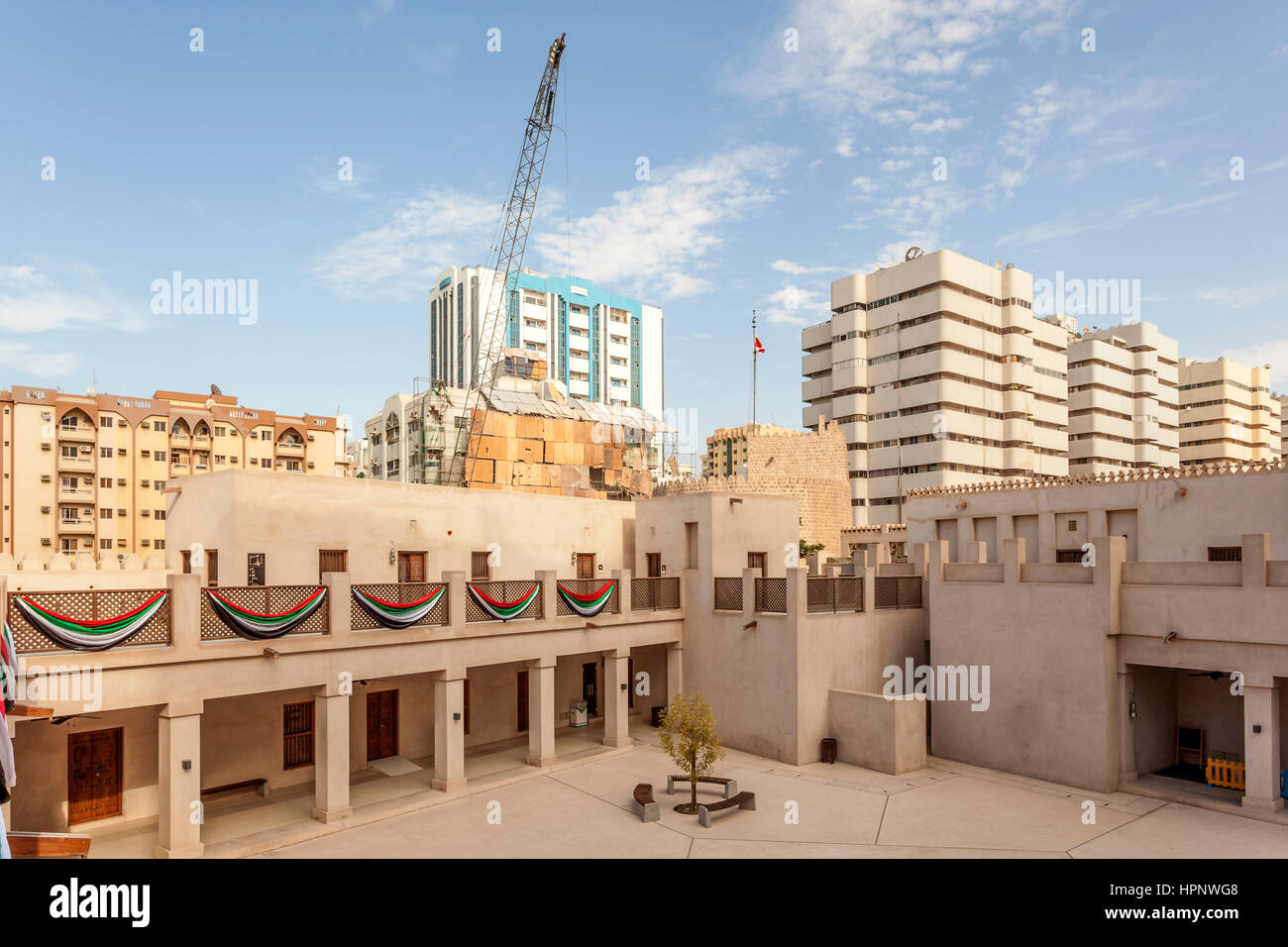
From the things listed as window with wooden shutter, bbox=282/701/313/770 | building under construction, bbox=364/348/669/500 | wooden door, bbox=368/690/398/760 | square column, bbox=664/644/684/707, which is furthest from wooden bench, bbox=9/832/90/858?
building under construction, bbox=364/348/669/500

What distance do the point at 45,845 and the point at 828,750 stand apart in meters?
20.7

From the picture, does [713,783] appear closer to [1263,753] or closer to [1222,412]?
[1263,753]

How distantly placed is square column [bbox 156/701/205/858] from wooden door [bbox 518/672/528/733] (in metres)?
12.6

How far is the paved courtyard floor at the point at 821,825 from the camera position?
17.5 meters

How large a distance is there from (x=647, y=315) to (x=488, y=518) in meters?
107

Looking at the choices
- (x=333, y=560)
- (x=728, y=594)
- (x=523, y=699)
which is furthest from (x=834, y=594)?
(x=333, y=560)

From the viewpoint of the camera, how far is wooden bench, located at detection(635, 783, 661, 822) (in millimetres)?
19375

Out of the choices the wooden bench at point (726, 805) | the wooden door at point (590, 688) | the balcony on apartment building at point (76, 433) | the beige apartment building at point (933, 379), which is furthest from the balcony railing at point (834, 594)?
the balcony on apartment building at point (76, 433)

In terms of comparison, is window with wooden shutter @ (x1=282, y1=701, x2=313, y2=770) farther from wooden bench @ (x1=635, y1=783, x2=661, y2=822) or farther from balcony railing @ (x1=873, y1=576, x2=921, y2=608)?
balcony railing @ (x1=873, y1=576, x2=921, y2=608)

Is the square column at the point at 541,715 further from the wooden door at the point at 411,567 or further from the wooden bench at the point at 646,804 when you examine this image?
the wooden door at the point at 411,567

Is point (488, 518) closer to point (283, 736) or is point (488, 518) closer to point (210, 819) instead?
point (283, 736)

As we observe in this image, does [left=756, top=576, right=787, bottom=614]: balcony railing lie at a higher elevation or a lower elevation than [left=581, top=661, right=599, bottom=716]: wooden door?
higher

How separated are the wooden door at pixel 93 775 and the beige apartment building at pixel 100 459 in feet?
162

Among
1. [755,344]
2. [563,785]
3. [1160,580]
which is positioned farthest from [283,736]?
[755,344]
